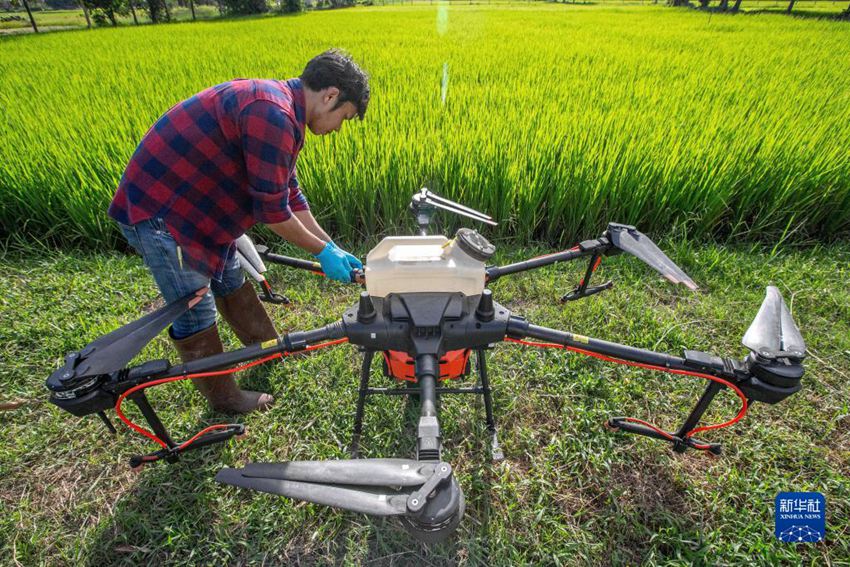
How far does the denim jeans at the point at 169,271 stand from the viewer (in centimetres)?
167

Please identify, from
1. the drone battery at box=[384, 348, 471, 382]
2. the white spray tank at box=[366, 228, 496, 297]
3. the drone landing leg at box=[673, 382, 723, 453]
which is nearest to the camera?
the white spray tank at box=[366, 228, 496, 297]

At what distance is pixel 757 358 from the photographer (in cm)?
129

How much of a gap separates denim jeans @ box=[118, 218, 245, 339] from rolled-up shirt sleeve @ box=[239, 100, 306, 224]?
0.44 metres

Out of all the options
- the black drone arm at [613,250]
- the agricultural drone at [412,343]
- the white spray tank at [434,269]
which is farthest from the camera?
the black drone arm at [613,250]

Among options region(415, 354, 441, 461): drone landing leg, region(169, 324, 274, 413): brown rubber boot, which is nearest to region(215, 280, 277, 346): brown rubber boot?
region(169, 324, 274, 413): brown rubber boot

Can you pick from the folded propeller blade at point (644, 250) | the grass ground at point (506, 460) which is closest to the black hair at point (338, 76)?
the folded propeller blade at point (644, 250)

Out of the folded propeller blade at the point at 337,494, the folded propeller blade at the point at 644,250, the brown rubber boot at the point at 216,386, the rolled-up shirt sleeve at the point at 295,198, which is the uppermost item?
the rolled-up shirt sleeve at the point at 295,198

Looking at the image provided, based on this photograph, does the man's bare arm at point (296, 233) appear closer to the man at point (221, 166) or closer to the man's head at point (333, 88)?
the man at point (221, 166)

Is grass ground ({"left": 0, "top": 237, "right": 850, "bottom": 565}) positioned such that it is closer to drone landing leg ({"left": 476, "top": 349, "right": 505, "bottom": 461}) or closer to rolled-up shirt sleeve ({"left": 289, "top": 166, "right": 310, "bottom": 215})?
drone landing leg ({"left": 476, "top": 349, "right": 505, "bottom": 461})

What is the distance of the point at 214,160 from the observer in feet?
5.26

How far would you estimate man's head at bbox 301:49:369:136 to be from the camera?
1555 mm

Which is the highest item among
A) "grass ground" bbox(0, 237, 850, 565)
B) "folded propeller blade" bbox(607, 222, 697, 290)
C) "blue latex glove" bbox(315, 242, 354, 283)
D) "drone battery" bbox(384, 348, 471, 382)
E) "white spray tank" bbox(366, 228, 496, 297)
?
"white spray tank" bbox(366, 228, 496, 297)

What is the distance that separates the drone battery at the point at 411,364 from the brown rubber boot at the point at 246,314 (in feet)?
3.24

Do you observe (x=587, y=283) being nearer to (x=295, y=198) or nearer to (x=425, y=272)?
(x=425, y=272)
